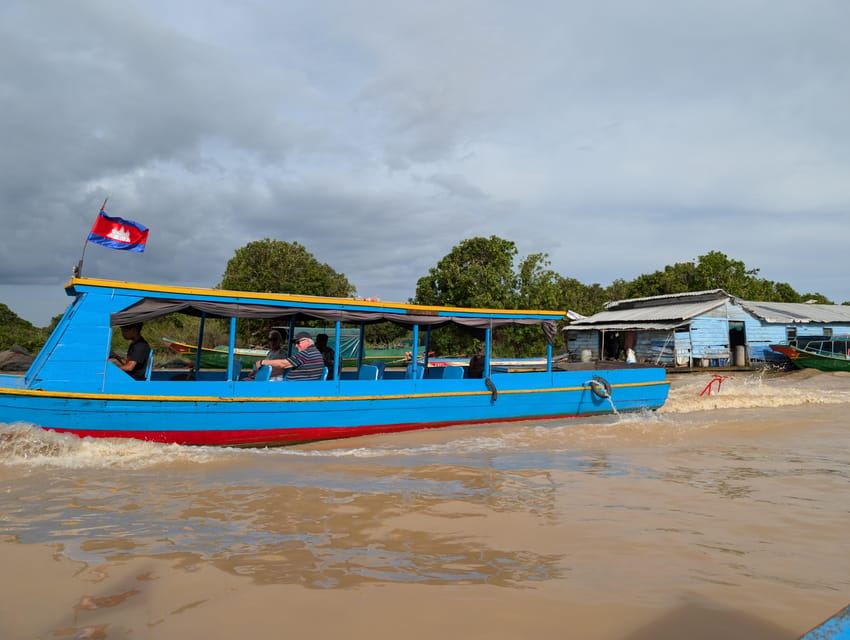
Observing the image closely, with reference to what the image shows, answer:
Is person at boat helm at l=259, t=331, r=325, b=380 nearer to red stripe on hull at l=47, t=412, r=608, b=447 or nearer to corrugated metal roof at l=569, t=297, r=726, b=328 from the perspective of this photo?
red stripe on hull at l=47, t=412, r=608, b=447

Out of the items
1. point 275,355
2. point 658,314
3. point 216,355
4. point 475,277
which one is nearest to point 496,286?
point 475,277

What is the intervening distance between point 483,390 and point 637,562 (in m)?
6.78

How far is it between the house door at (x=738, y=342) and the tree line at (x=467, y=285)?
796cm

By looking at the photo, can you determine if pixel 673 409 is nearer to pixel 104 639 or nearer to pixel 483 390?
pixel 483 390

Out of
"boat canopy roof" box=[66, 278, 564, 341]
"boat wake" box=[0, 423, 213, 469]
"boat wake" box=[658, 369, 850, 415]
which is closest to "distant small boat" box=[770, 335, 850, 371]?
"boat wake" box=[658, 369, 850, 415]

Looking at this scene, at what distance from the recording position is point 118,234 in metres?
8.70

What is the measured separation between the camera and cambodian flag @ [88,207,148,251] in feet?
28.0

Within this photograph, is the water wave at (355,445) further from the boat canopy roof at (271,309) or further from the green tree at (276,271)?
the green tree at (276,271)

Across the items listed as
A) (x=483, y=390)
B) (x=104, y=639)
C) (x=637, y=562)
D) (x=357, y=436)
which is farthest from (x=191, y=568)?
(x=483, y=390)

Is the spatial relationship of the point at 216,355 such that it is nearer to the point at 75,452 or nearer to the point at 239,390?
the point at 239,390

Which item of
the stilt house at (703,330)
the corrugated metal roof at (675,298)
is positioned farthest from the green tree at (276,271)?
the corrugated metal roof at (675,298)

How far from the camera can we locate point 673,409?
42.7 feet

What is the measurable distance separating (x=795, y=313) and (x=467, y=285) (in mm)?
16732

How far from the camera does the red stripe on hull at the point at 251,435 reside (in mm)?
7582
